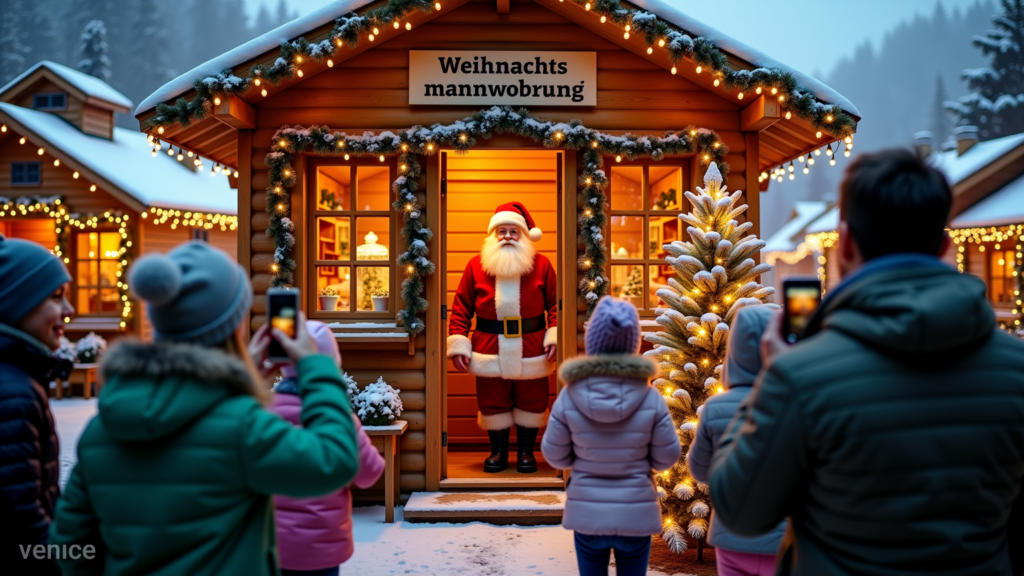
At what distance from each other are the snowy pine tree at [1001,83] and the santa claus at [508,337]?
2790cm

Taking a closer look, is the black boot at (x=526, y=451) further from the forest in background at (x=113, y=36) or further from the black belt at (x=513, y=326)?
the forest in background at (x=113, y=36)

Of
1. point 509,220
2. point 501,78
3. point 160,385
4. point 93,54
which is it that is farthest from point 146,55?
point 160,385

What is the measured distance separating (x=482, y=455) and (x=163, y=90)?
4478 millimetres

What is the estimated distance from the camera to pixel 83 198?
14320 millimetres

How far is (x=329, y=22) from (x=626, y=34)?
7.62 ft

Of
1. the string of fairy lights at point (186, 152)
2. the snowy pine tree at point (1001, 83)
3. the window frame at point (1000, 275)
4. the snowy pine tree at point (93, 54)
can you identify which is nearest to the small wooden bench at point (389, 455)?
the string of fairy lights at point (186, 152)

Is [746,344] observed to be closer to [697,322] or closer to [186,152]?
[697,322]

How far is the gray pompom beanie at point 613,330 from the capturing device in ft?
10.5

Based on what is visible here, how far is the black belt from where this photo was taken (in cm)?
661

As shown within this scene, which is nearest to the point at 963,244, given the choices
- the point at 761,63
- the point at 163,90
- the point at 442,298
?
the point at 761,63

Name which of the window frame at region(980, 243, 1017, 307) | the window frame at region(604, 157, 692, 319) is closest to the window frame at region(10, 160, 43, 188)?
the window frame at region(604, 157, 692, 319)

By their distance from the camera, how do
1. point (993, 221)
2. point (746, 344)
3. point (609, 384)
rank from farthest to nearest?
point (993, 221) < point (609, 384) < point (746, 344)

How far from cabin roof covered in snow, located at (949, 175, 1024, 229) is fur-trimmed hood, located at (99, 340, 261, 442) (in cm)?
1569

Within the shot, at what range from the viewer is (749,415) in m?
1.64
